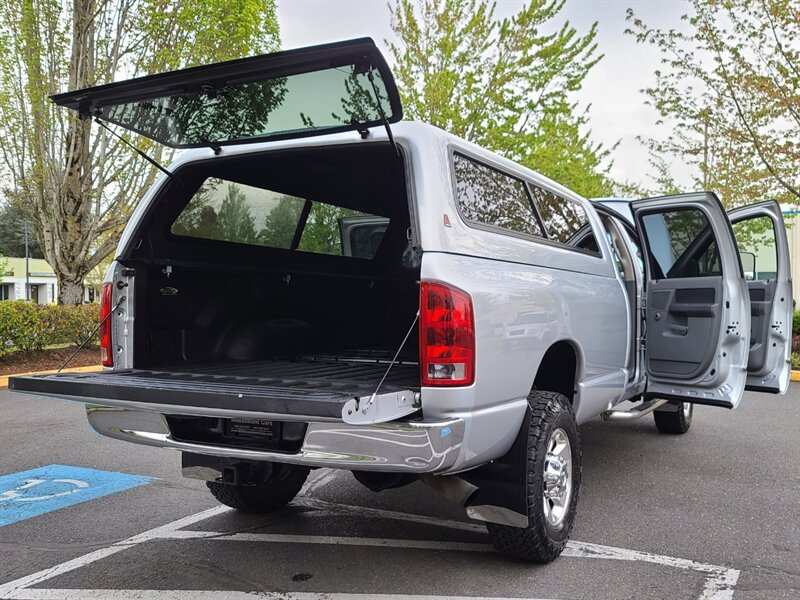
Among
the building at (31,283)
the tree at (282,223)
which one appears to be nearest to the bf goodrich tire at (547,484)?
the tree at (282,223)

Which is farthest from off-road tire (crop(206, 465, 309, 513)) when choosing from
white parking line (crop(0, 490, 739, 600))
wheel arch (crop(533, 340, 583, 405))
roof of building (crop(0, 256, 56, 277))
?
roof of building (crop(0, 256, 56, 277))

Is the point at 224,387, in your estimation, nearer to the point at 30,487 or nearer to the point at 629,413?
the point at 30,487

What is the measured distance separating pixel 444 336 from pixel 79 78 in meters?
11.6

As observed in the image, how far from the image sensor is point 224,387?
9.98 ft

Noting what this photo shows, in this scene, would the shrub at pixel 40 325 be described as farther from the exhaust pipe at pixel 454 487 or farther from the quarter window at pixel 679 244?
the exhaust pipe at pixel 454 487

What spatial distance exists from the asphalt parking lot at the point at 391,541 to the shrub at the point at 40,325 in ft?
16.8

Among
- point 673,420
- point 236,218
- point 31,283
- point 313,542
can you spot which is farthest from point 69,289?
point 31,283

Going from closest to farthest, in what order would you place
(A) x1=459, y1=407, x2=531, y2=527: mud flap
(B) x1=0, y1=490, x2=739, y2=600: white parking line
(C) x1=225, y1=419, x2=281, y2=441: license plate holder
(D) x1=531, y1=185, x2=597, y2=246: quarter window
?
(C) x1=225, y1=419, x2=281, y2=441: license plate holder
(B) x1=0, y1=490, x2=739, y2=600: white parking line
(A) x1=459, y1=407, x2=531, y2=527: mud flap
(D) x1=531, y1=185, x2=597, y2=246: quarter window

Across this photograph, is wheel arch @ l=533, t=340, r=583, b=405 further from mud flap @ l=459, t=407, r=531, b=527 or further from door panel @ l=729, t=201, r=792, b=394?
door panel @ l=729, t=201, r=792, b=394

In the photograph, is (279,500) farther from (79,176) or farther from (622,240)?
(79,176)

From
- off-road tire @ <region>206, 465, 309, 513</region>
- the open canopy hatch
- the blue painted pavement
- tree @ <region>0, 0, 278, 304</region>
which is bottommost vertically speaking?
the blue painted pavement

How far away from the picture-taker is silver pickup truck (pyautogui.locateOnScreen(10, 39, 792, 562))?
2844 mm

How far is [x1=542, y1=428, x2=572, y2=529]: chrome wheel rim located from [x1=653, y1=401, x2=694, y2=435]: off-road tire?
330 cm

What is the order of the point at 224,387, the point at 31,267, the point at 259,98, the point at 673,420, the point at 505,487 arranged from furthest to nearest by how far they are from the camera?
the point at 31,267, the point at 673,420, the point at 505,487, the point at 259,98, the point at 224,387
